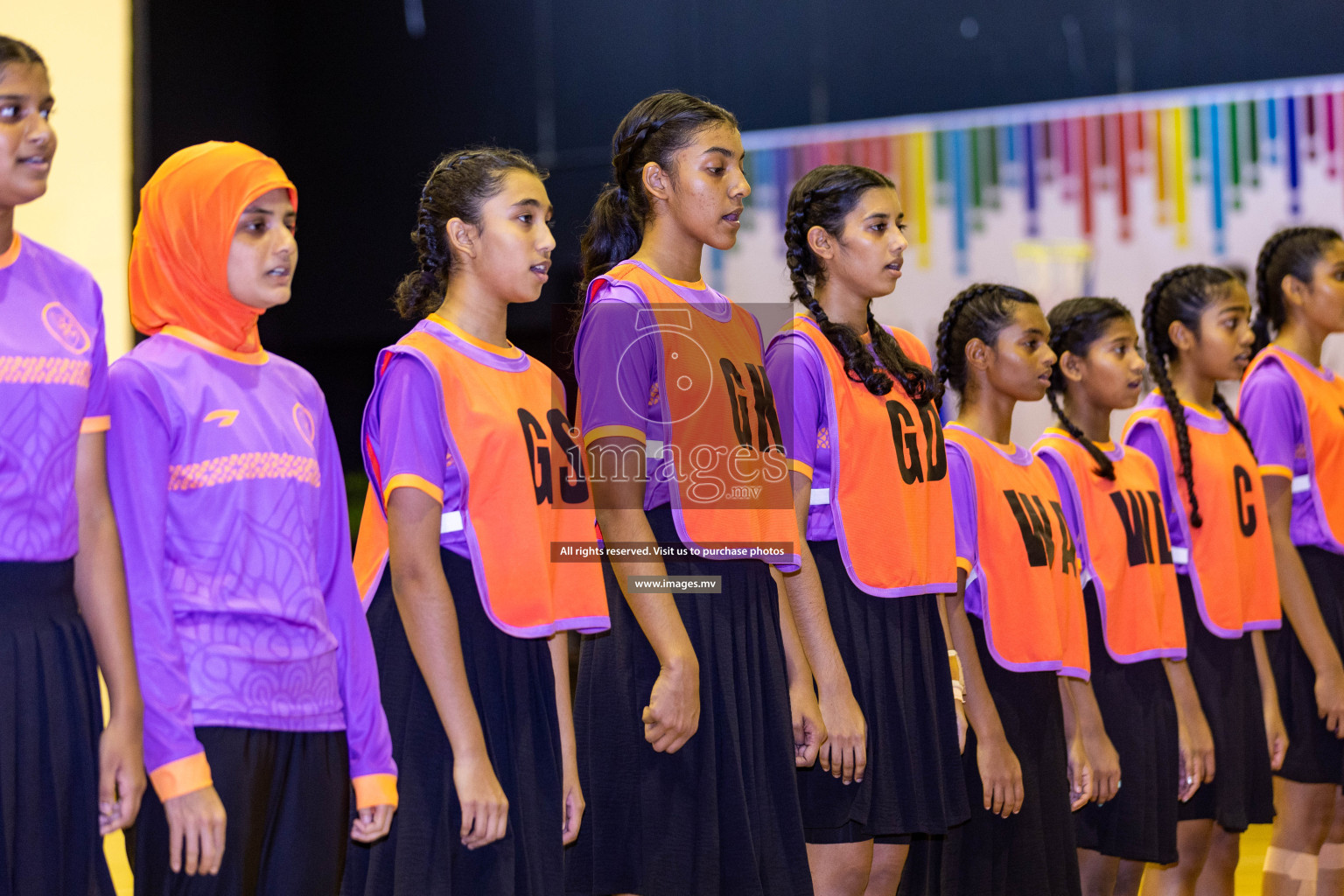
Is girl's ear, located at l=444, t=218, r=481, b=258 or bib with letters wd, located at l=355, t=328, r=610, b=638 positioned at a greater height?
girl's ear, located at l=444, t=218, r=481, b=258

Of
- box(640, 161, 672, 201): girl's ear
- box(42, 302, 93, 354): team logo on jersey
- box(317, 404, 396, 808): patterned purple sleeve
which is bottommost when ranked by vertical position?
box(317, 404, 396, 808): patterned purple sleeve

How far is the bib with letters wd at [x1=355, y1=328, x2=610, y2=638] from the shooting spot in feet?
5.39

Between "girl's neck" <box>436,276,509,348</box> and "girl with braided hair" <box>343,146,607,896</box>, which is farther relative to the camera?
"girl's neck" <box>436,276,509,348</box>

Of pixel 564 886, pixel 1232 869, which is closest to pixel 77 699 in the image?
pixel 564 886

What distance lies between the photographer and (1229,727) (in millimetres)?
2689

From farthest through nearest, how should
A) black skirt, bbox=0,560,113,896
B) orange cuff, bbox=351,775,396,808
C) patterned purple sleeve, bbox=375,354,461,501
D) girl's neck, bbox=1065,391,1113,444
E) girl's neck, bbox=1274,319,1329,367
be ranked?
1. girl's neck, bbox=1274,319,1329,367
2. girl's neck, bbox=1065,391,1113,444
3. patterned purple sleeve, bbox=375,354,461,501
4. orange cuff, bbox=351,775,396,808
5. black skirt, bbox=0,560,113,896

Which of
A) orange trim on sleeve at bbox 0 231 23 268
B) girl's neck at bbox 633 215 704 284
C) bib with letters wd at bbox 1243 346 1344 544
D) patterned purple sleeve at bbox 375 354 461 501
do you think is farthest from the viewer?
bib with letters wd at bbox 1243 346 1344 544

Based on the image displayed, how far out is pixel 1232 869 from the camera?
2.75m

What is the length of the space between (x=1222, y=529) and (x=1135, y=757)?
0.55 m

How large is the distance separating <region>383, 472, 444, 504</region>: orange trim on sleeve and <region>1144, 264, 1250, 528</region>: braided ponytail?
183 centimetres

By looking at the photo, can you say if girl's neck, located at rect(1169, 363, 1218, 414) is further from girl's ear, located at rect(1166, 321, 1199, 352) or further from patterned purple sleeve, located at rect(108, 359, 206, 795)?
patterned purple sleeve, located at rect(108, 359, 206, 795)

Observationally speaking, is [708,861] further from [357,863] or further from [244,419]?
[244,419]

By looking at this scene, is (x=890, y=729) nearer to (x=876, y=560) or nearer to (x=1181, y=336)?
(x=876, y=560)

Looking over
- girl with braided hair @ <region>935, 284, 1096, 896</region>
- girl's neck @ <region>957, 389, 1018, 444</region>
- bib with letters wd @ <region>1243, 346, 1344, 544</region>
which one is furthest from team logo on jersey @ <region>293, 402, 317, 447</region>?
bib with letters wd @ <region>1243, 346, 1344, 544</region>
